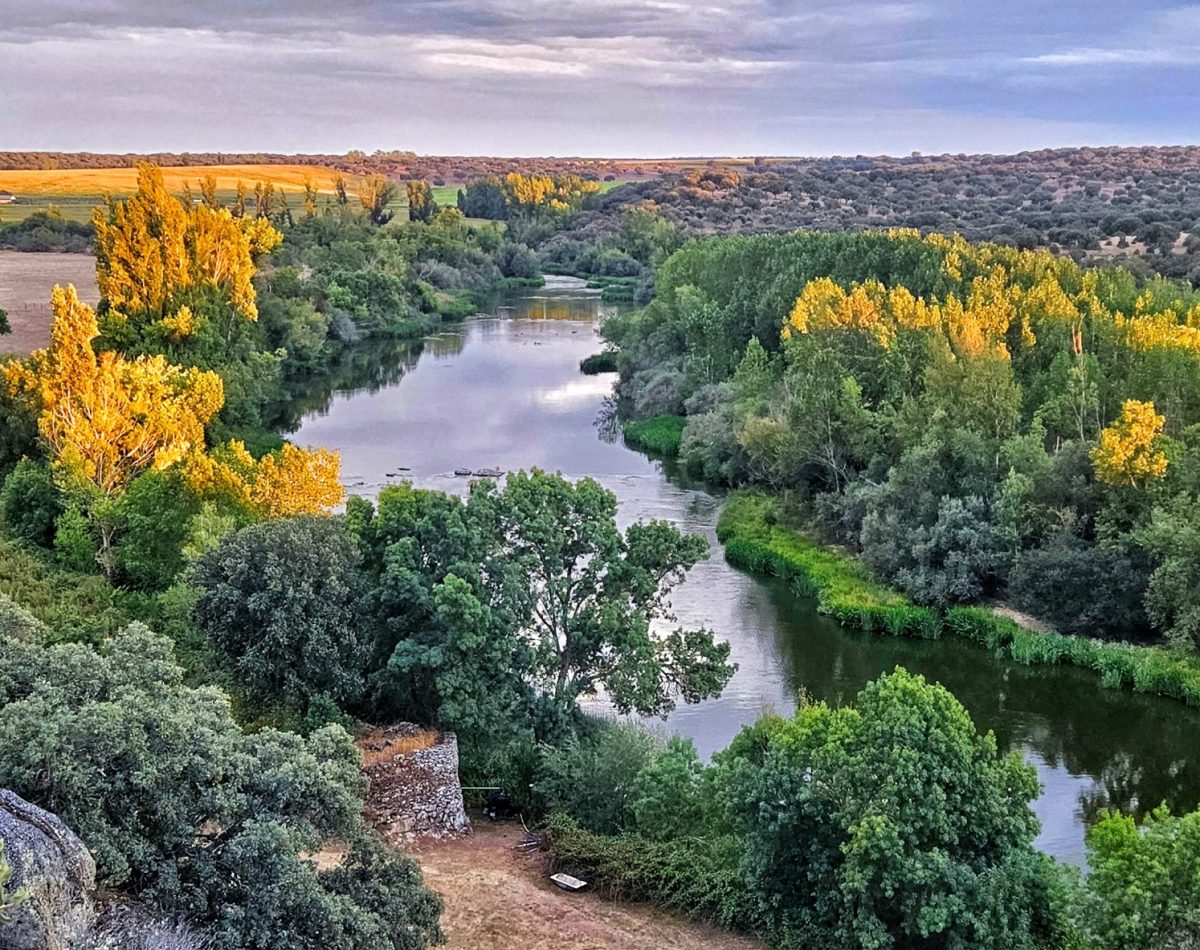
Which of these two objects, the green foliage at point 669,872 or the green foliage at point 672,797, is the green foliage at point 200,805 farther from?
the green foliage at point 672,797

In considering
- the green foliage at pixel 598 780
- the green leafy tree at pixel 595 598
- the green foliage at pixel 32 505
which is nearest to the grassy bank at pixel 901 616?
the green leafy tree at pixel 595 598

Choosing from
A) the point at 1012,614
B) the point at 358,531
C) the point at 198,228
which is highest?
the point at 198,228

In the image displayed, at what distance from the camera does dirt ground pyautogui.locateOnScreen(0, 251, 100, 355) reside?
49.9 meters

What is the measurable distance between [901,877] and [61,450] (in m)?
22.3

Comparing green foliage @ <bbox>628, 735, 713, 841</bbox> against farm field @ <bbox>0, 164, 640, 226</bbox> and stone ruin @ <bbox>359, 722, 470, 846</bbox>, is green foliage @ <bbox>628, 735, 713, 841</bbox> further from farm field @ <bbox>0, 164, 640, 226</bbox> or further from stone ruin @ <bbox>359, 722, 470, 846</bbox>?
farm field @ <bbox>0, 164, 640, 226</bbox>

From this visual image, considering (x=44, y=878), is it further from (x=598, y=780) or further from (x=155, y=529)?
(x=155, y=529)

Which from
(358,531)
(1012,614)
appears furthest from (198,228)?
(1012,614)

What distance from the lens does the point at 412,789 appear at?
20.4 m

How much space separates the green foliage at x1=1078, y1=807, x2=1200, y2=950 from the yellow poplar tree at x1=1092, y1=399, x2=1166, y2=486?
18212 millimetres

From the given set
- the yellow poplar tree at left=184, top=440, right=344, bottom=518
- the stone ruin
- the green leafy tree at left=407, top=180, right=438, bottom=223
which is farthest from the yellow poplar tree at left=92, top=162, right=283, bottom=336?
the green leafy tree at left=407, top=180, right=438, bottom=223

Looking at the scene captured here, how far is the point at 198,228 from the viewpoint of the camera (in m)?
48.7

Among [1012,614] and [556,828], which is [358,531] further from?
[1012,614]

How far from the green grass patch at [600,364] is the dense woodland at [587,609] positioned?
59.3 ft

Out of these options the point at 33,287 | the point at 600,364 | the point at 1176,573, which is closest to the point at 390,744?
the point at 1176,573
